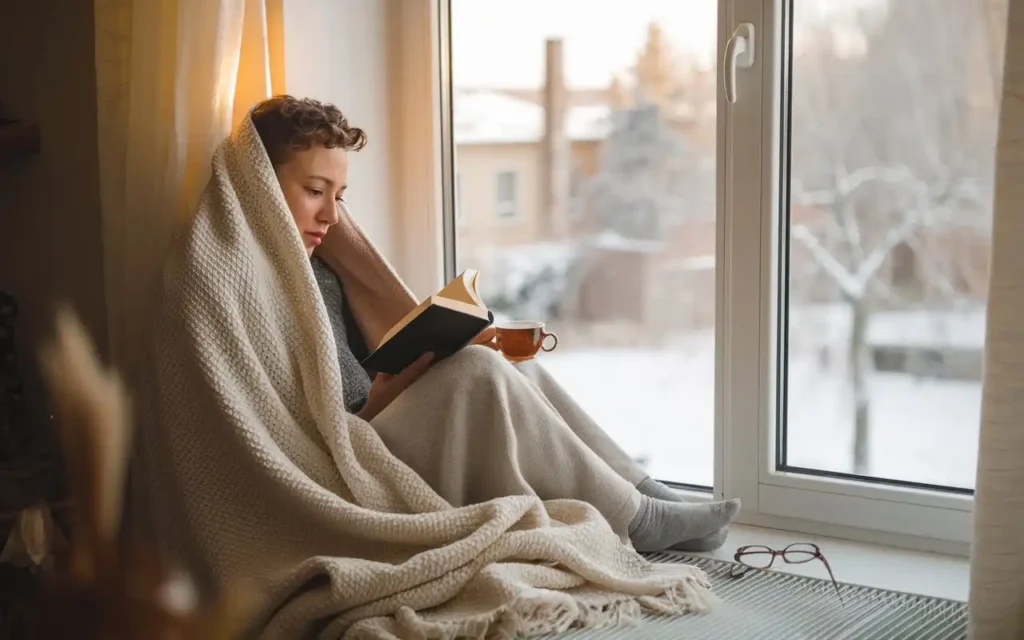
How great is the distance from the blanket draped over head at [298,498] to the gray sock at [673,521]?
10 centimetres

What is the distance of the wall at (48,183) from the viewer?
6.26 feet

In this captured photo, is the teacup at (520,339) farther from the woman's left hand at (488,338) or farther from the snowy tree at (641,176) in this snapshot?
the snowy tree at (641,176)

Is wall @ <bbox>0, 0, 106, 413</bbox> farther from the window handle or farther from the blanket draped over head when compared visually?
the window handle

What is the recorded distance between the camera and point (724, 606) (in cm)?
156

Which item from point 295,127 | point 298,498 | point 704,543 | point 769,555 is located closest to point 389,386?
point 298,498

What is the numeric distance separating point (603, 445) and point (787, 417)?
15.5 inches

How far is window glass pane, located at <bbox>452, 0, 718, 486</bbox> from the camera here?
6.68 feet

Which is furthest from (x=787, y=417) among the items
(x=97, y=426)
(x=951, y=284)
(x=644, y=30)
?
(x=97, y=426)

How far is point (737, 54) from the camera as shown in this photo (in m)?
1.88

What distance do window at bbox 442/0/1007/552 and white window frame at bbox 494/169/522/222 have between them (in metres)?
0.01

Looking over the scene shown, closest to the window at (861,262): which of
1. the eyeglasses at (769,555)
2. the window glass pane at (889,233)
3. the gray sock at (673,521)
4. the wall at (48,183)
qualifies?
the window glass pane at (889,233)

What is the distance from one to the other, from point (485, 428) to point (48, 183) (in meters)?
0.95

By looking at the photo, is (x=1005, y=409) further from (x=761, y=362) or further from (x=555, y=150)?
(x=555, y=150)

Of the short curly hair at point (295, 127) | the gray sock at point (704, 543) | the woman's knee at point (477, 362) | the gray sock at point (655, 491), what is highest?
the short curly hair at point (295, 127)
